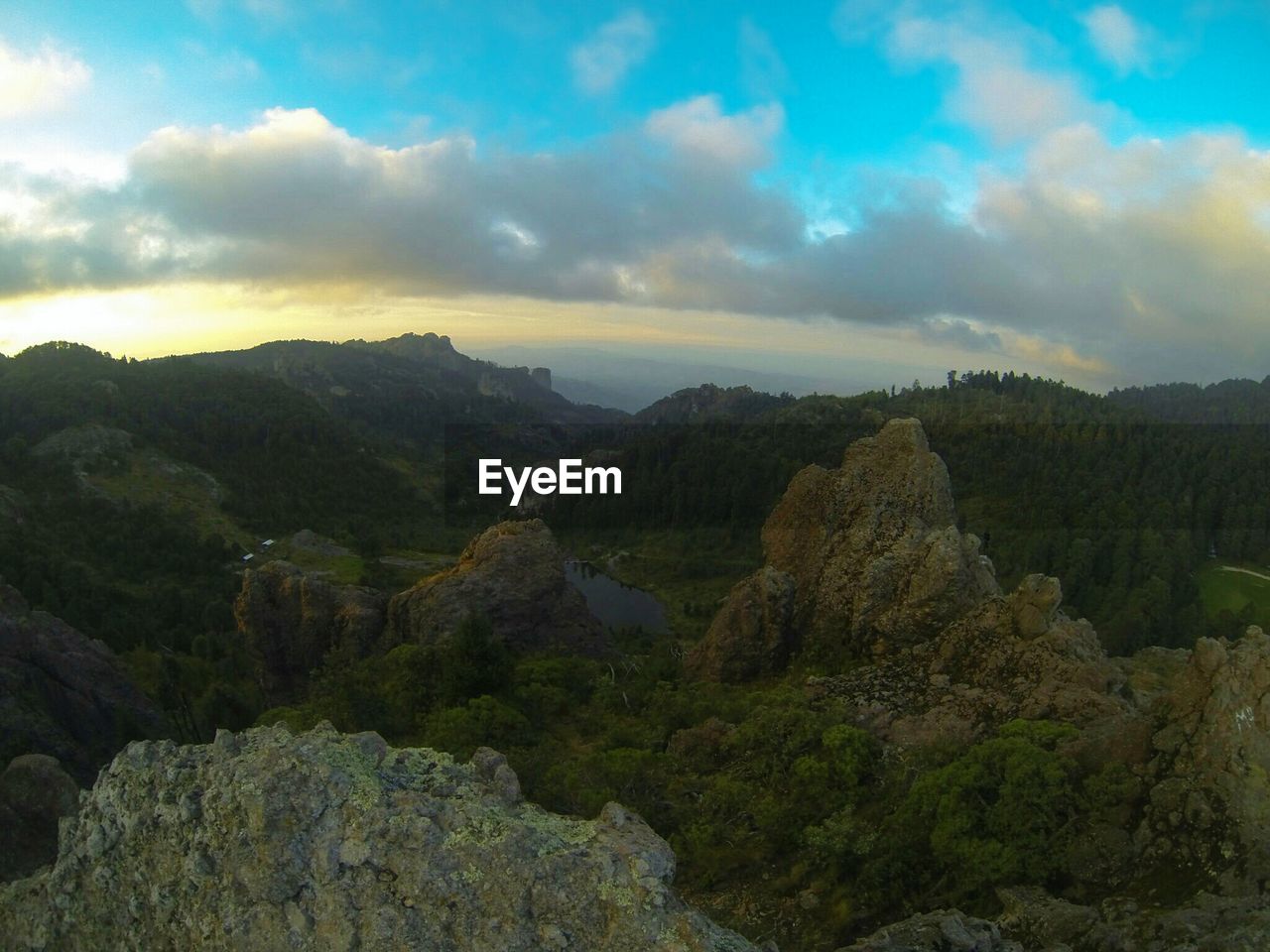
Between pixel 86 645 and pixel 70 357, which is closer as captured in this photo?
pixel 86 645

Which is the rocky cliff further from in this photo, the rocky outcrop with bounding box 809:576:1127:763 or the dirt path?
the dirt path

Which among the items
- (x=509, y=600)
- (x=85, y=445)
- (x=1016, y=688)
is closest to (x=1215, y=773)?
(x=1016, y=688)

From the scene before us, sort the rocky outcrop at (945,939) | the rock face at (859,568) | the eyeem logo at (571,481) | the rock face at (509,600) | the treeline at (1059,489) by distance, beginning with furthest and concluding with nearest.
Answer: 1. the eyeem logo at (571,481)
2. the treeline at (1059,489)
3. the rock face at (509,600)
4. the rock face at (859,568)
5. the rocky outcrop at (945,939)

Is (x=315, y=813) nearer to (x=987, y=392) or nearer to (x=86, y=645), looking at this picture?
(x=86, y=645)

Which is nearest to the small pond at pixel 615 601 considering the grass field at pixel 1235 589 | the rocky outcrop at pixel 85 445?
the grass field at pixel 1235 589

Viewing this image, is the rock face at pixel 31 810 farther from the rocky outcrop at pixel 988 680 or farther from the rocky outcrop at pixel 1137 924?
the rocky outcrop at pixel 988 680

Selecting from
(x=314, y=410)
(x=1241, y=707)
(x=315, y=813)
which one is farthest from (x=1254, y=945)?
(x=314, y=410)
